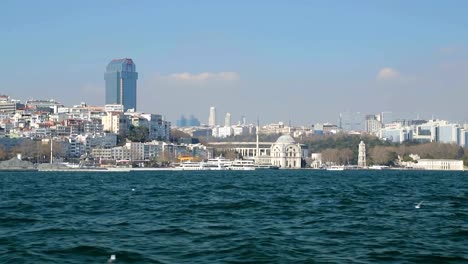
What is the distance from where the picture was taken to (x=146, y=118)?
17588 centimetres

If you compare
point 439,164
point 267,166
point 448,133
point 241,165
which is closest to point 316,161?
point 267,166

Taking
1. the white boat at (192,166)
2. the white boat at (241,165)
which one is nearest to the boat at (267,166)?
the white boat at (241,165)

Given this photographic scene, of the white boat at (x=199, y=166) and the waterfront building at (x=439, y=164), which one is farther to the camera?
the waterfront building at (x=439, y=164)

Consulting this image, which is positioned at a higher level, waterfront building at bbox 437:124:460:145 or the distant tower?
waterfront building at bbox 437:124:460:145

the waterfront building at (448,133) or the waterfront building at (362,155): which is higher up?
the waterfront building at (448,133)

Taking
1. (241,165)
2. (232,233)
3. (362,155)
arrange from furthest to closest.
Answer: (362,155) → (241,165) → (232,233)

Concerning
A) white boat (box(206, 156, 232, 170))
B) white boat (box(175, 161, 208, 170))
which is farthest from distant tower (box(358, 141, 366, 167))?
white boat (box(175, 161, 208, 170))

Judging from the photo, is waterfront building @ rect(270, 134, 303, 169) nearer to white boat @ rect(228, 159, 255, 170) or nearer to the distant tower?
the distant tower

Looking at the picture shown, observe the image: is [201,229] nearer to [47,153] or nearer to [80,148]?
[47,153]

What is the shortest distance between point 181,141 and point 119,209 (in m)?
158

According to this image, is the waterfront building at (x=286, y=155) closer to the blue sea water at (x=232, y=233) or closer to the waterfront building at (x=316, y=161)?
the waterfront building at (x=316, y=161)

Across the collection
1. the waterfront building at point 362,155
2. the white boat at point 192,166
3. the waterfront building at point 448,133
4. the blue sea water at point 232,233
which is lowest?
the blue sea water at point 232,233

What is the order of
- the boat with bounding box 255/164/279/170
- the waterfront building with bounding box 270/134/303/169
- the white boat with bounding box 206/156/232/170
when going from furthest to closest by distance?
the waterfront building with bounding box 270/134/303/169 → the boat with bounding box 255/164/279/170 → the white boat with bounding box 206/156/232/170

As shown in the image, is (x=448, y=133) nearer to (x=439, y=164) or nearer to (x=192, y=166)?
(x=439, y=164)
